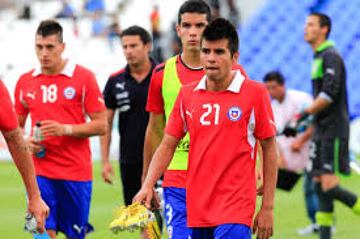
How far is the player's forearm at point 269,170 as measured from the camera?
7348mm

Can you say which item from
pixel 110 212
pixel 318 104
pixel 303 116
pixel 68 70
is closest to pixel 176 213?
pixel 68 70

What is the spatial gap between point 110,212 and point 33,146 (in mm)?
5996

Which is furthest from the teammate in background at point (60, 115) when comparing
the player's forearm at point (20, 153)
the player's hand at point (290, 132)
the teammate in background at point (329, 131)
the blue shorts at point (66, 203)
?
the player's forearm at point (20, 153)

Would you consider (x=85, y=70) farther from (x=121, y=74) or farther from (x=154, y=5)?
(x=154, y=5)

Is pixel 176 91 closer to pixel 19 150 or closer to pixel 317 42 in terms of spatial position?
pixel 19 150

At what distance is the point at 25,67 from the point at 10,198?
1653 centimetres

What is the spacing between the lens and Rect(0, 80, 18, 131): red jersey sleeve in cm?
669

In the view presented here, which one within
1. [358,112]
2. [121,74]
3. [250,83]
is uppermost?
[250,83]

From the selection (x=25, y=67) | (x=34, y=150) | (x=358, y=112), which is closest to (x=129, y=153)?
(x=34, y=150)

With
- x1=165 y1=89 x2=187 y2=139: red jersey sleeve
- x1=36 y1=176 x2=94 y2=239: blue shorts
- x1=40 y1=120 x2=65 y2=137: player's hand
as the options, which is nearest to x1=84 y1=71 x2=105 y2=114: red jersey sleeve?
x1=40 y1=120 x2=65 y2=137: player's hand

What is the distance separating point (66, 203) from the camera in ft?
34.2

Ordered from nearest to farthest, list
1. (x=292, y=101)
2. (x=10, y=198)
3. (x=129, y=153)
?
(x=129, y=153)
(x=292, y=101)
(x=10, y=198)

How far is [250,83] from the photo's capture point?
7434 mm

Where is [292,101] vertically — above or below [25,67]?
above
